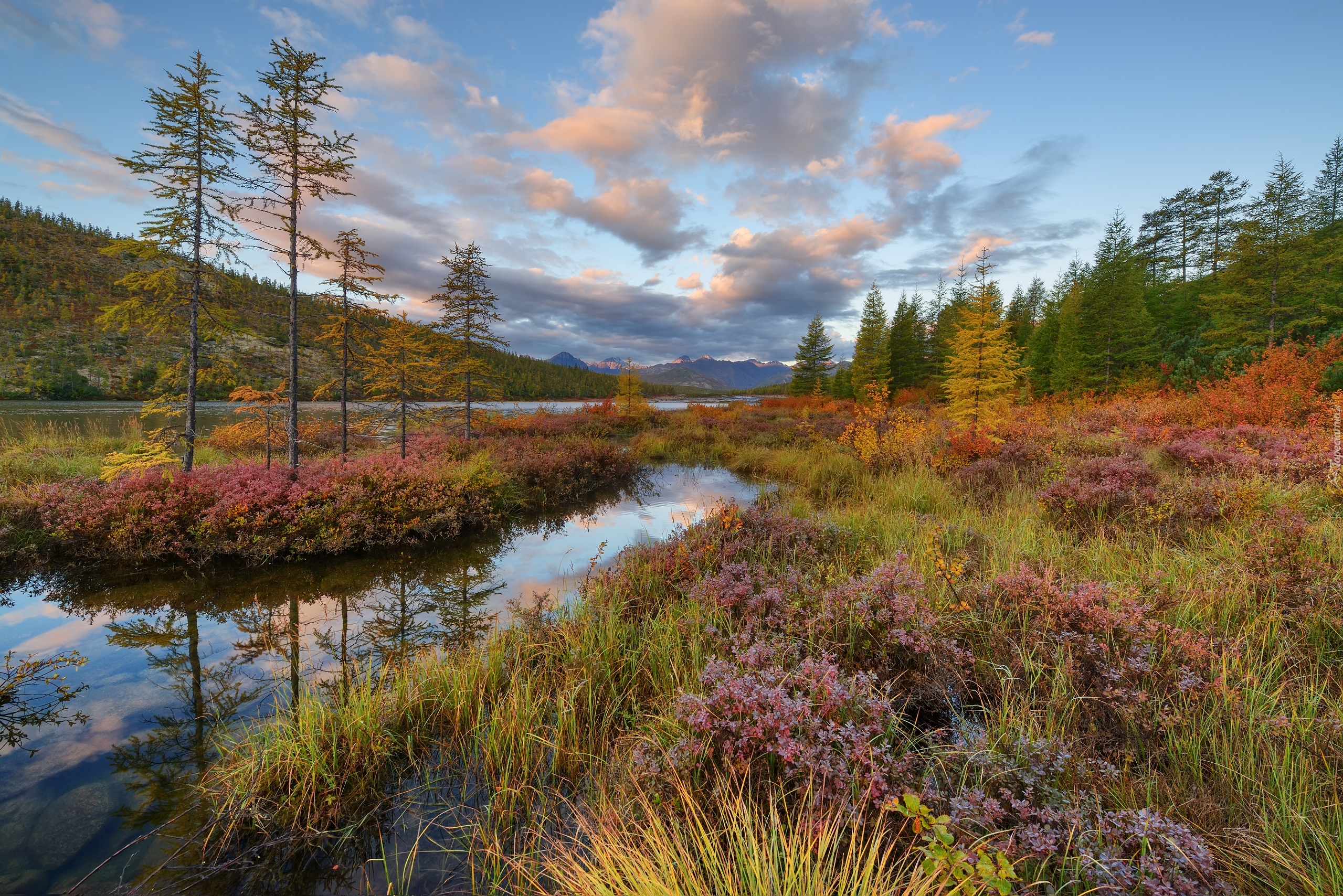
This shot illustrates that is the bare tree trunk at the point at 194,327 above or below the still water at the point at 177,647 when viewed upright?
above

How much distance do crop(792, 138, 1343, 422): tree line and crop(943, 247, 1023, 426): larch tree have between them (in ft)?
0.14

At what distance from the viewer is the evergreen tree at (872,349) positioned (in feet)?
133

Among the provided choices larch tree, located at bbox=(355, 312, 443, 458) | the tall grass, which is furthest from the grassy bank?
the tall grass

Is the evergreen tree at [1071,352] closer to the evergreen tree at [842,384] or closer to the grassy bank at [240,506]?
the evergreen tree at [842,384]

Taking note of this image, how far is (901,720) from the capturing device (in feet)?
9.59

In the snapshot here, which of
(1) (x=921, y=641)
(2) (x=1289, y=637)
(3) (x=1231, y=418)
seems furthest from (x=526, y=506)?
(3) (x=1231, y=418)

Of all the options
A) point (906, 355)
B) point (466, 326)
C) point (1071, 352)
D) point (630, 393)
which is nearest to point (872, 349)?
point (906, 355)

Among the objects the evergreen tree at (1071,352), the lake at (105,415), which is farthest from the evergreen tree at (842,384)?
the lake at (105,415)

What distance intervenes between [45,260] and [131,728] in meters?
109

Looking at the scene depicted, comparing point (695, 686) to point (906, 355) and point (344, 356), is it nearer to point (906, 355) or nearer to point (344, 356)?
point (344, 356)

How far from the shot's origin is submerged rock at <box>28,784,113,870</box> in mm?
2852

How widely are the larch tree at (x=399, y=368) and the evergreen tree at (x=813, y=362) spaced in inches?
1543

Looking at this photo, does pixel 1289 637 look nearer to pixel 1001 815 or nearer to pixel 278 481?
pixel 1001 815

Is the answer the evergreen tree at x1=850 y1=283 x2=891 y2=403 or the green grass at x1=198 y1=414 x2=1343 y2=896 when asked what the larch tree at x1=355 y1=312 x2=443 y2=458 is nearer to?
the green grass at x1=198 y1=414 x2=1343 y2=896
